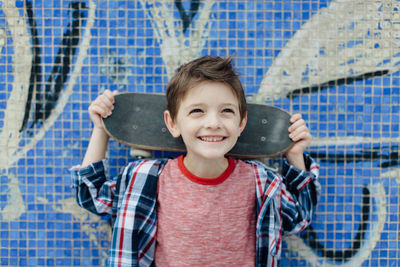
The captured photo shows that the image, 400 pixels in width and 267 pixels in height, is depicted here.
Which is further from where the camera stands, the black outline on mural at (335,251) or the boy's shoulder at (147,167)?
the black outline on mural at (335,251)

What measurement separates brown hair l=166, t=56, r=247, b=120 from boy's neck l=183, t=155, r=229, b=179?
8.4 inches

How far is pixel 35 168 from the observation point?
1616 mm

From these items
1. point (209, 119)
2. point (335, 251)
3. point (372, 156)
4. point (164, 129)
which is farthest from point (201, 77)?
point (335, 251)

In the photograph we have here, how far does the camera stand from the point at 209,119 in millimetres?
1162

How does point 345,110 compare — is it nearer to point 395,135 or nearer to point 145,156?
point 395,135

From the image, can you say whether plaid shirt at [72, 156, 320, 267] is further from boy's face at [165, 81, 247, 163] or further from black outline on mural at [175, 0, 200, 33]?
black outline on mural at [175, 0, 200, 33]

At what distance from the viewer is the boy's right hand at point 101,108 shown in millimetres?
1390

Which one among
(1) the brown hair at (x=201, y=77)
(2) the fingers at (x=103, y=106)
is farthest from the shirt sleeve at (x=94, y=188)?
(1) the brown hair at (x=201, y=77)

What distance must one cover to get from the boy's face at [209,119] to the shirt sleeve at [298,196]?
0.41m

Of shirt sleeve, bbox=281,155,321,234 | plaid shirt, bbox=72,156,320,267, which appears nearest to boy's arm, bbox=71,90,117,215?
Answer: plaid shirt, bbox=72,156,320,267

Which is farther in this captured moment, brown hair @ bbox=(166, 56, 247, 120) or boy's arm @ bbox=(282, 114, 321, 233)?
boy's arm @ bbox=(282, 114, 321, 233)

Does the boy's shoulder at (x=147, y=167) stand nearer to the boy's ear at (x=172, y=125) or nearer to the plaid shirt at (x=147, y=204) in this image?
the plaid shirt at (x=147, y=204)

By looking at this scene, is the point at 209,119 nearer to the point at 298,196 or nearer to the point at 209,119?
the point at 209,119

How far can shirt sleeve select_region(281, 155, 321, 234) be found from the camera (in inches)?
54.7
